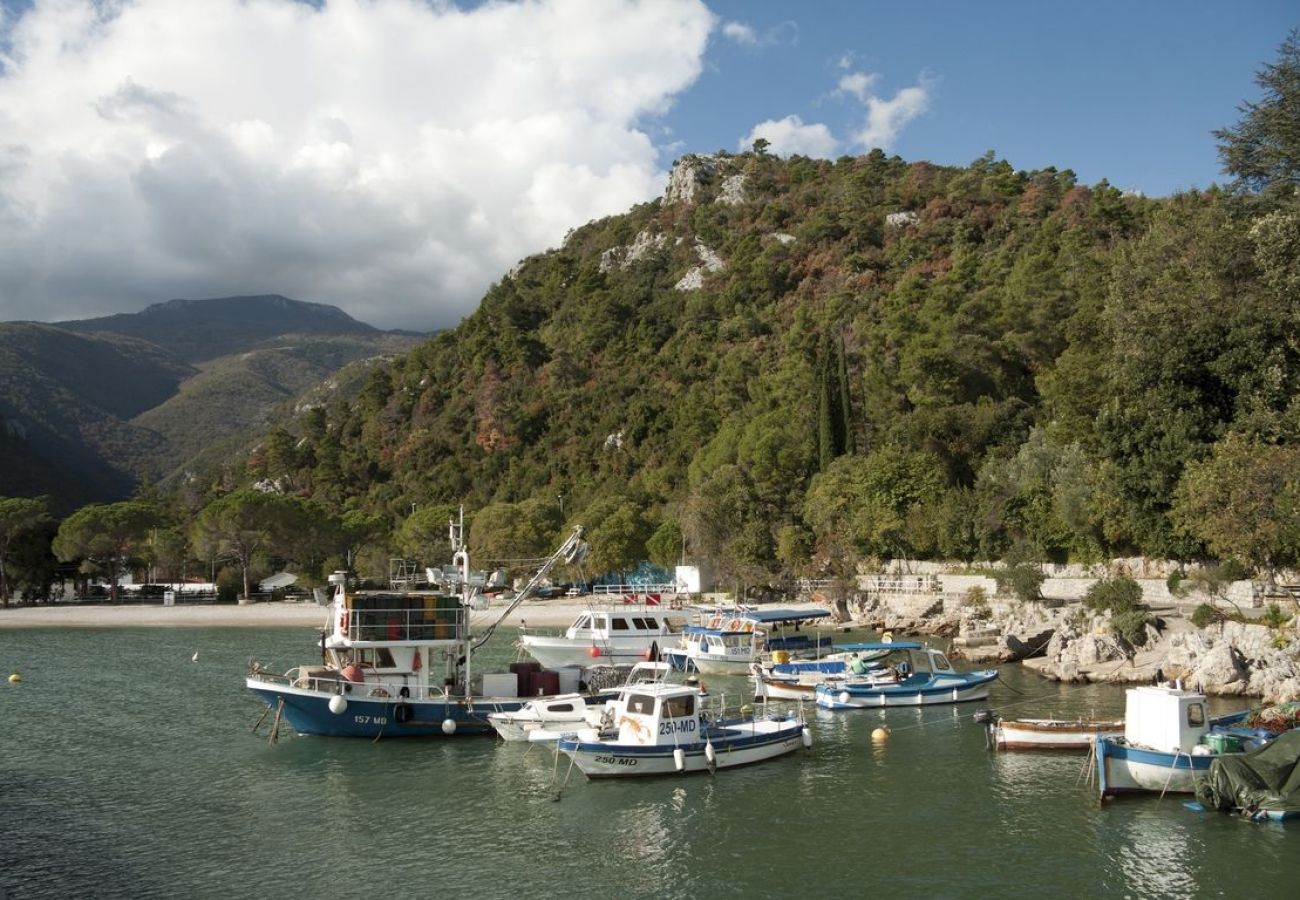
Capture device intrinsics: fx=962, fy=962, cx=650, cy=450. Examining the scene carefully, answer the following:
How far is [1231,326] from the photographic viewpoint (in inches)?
1725

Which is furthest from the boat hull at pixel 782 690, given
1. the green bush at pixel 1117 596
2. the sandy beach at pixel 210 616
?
the sandy beach at pixel 210 616

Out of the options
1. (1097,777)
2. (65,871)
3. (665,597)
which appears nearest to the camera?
(65,871)

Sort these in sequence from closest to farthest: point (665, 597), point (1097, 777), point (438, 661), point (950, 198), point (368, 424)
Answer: point (1097, 777) → point (438, 661) → point (665, 597) → point (950, 198) → point (368, 424)

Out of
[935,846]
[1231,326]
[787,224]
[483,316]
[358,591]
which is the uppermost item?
[787,224]

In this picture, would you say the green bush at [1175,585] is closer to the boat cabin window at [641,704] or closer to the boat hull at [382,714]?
the boat hull at [382,714]

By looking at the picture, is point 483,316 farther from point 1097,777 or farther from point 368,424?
point 1097,777

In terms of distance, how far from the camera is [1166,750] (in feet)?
75.4

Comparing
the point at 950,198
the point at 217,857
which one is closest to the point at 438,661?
the point at 217,857

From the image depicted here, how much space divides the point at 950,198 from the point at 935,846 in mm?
112364

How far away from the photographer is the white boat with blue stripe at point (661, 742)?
83.4ft

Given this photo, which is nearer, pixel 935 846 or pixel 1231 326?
pixel 935 846

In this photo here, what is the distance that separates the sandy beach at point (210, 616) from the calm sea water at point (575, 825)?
4164cm

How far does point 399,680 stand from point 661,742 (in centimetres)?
1032

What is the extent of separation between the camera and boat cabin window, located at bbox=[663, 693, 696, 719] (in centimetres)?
2605
